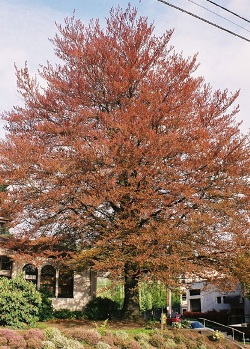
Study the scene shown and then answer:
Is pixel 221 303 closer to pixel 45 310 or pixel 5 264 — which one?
pixel 5 264

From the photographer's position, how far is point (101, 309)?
25.5 m

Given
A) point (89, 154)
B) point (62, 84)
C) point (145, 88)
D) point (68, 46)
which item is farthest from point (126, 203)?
point (68, 46)

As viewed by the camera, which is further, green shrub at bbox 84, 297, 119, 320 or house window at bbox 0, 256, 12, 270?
house window at bbox 0, 256, 12, 270

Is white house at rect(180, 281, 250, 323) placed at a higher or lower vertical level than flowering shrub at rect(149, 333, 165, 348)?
lower

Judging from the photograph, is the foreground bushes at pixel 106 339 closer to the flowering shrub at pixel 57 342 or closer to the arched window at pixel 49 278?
the flowering shrub at pixel 57 342

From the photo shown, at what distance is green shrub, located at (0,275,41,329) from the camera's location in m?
17.1

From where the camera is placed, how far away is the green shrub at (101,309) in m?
24.6

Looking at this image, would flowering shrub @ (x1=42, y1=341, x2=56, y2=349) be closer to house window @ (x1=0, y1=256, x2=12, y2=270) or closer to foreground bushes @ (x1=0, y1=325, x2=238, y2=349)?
foreground bushes @ (x1=0, y1=325, x2=238, y2=349)

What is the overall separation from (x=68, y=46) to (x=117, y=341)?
1621cm

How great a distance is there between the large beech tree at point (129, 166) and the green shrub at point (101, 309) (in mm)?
3086

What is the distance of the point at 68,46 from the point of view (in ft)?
78.0

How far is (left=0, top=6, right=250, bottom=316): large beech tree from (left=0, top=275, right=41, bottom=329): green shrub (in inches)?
82.4

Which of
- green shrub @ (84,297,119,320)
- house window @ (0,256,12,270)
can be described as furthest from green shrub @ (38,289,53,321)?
house window @ (0,256,12,270)

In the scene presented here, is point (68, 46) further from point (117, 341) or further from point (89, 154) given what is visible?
point (117, 341)
